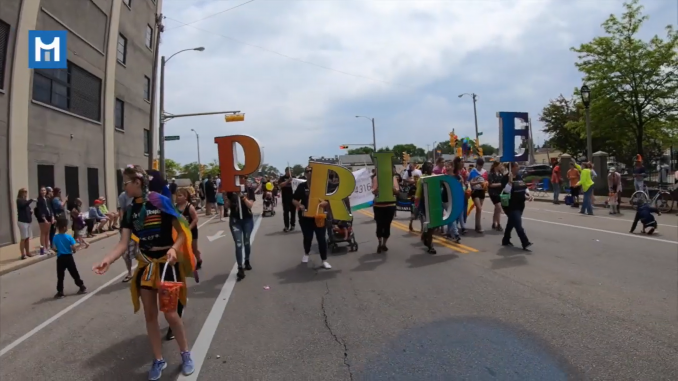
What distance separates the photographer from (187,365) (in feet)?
14.2

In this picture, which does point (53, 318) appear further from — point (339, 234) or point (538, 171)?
point (538, 171)

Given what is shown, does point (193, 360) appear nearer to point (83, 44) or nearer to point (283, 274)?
point (283, 274)

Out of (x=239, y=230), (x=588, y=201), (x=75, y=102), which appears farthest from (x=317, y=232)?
(x=75, y=102)

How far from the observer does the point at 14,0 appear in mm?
15641

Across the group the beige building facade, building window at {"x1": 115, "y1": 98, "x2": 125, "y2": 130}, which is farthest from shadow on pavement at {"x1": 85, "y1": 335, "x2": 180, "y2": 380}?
building window at {"x1": 115, "y1": 98, "x2": 125, "y2": 130}

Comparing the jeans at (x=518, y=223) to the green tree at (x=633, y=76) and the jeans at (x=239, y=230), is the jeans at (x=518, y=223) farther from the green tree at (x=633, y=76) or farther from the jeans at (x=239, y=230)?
the green tree at (x=633, y=76)

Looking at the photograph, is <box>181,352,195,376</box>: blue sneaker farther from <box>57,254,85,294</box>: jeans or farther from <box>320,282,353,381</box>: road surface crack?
<box>57,254,85,294</box>: jeans

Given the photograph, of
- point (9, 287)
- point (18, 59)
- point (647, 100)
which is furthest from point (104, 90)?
point (647, 100)

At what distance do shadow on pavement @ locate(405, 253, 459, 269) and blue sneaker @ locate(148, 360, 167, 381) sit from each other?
5.00m

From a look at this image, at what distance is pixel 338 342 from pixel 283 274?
11.9ft

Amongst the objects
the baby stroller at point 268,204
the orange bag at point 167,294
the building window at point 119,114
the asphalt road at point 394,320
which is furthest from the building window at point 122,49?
the orange bag at point 167,294

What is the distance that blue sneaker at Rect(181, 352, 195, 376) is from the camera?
4281mm
